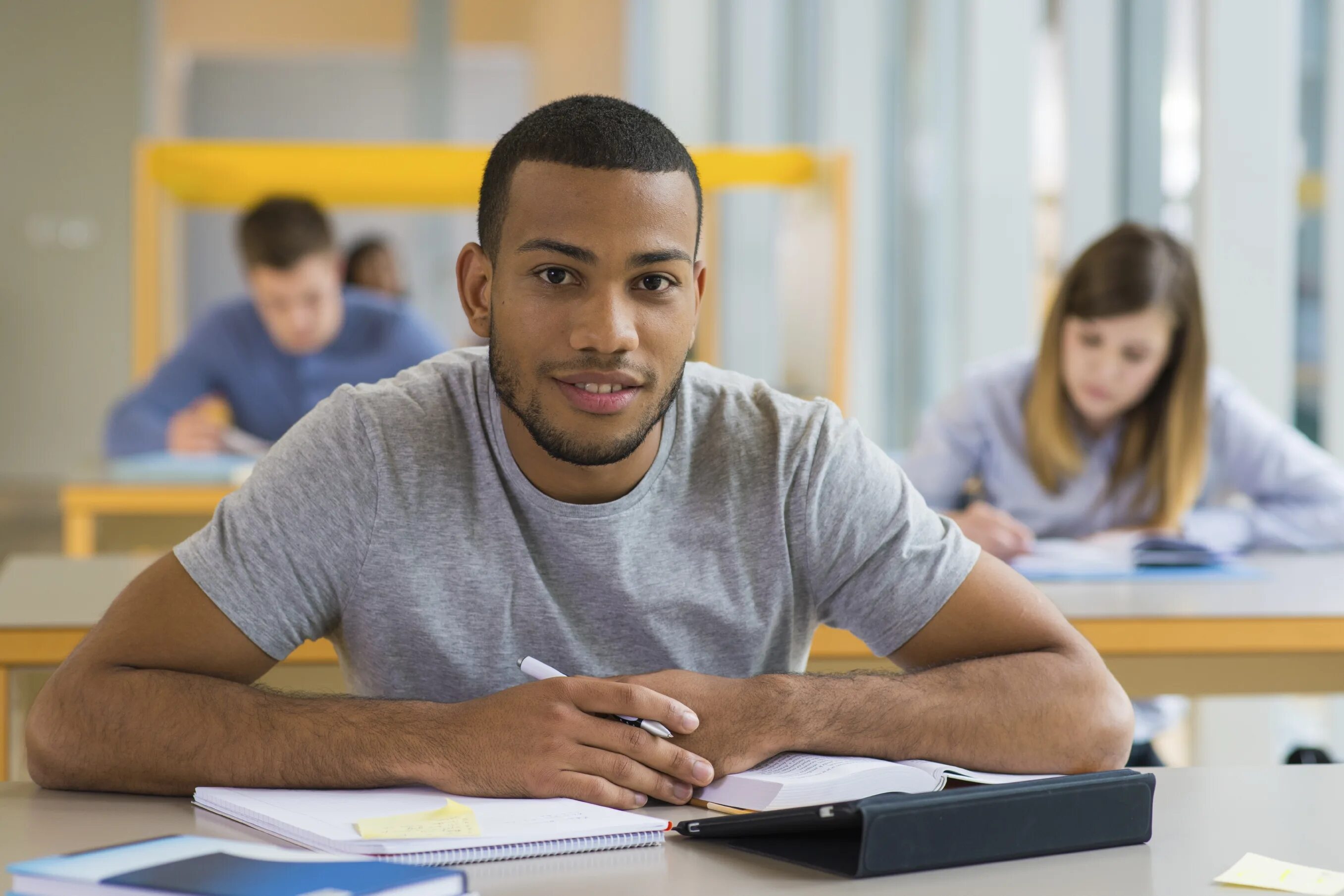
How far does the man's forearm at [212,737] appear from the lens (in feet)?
3.27

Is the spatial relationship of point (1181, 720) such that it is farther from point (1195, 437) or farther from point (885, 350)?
point (885, 350)

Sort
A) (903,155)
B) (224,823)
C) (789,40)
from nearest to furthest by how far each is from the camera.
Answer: (224,823) → (903,155) → (789,40)

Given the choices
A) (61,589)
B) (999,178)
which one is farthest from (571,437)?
(999,178)

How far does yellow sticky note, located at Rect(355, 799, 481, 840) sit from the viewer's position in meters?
0.86

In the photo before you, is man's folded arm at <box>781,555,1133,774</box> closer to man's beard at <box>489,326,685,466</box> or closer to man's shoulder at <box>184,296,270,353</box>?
man's beard at <box>489,326,685,466</box>

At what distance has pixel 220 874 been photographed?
2.44 feet

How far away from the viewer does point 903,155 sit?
3998mm

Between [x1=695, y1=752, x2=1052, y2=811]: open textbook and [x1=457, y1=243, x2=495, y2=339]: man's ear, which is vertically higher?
[x1=457, y1=243, x2=495, y2=339]: man's ear

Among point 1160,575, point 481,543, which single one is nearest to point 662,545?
point 481,543

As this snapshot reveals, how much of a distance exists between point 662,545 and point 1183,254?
1394 mm

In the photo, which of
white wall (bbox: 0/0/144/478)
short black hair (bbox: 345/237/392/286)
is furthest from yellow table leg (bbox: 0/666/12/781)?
white wall (bbox: 0/0/144/478)

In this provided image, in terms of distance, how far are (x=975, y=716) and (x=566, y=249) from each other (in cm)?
46

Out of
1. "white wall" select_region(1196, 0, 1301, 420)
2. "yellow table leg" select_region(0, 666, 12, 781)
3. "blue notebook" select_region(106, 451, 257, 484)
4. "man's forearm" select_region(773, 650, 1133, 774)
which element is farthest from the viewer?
"blue notebook" select_region(106, 451, 257, 484)

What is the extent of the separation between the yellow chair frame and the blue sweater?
9cm
